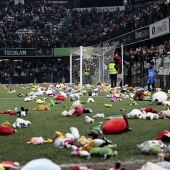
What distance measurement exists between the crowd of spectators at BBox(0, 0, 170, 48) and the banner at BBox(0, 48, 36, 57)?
0.50m

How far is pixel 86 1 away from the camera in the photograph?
53594 millimetres

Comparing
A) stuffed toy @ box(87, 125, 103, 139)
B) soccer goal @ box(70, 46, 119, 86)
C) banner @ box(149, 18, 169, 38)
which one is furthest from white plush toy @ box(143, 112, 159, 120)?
soccer goal @ box(70, 46, 119, 86)

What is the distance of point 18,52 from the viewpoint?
45219mm

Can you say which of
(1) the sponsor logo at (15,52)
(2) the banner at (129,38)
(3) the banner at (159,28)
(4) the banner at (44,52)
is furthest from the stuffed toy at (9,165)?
(1) the sponsor logo at (15,52)

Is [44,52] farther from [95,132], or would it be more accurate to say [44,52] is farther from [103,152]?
[103,152]

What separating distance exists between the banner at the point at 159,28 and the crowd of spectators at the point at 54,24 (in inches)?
436

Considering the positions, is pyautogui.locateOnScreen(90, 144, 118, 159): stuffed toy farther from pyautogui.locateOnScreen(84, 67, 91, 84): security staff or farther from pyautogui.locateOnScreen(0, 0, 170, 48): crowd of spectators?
pyautogui.locateOnScreen(0, 0, 170, 48): crowd of spectators

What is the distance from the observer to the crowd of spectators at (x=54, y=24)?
142 feet

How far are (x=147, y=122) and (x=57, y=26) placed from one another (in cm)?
4272

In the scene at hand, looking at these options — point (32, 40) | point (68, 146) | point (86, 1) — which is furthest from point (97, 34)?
point (68, 146)

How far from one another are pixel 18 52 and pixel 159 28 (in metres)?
22.9

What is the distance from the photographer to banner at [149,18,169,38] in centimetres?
2430

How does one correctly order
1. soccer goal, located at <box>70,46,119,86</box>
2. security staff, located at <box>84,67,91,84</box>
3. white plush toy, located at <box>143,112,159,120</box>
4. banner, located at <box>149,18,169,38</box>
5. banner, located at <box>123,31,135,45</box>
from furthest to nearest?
1. banner, located at <box>123,31,135,45</box>
2. security staff, located at <box>84,67,91,84</box>
3. soccer goal, located at <box>70,46,119,86</box>
4. banner, located at <box>149,18,169,38</box>
5. white plush toy, located at <box>143,112,159,120</box>

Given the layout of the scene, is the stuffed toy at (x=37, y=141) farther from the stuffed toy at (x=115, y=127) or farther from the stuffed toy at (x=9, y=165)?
the stuffed toy at (x=9, y=165)
